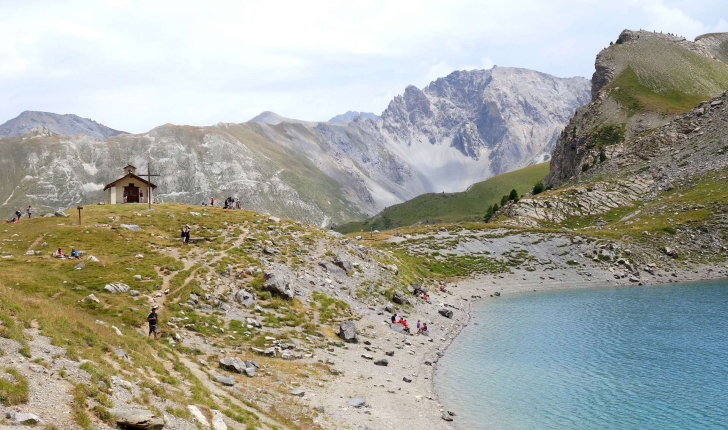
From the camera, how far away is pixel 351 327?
54.8m

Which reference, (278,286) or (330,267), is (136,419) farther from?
(330,267)

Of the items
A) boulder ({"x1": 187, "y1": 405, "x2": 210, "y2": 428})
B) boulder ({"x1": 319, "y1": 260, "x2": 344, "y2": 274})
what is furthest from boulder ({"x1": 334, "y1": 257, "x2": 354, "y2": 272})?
boulder ({"x1": 187, "y1": 405, "x2": 210, "y2": 428})

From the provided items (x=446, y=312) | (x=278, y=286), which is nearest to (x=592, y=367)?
(x=446, y=312)

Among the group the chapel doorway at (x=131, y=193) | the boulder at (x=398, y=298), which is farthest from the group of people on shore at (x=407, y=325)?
the chapel doorway at (x=131, y=193)

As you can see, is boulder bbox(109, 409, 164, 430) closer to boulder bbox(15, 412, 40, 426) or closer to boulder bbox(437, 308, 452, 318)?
boulder bbox(15, 412, 40, 426)

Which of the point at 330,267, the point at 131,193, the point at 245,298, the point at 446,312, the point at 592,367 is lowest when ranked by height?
the point at 446,312

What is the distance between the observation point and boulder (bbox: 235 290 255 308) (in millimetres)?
55031

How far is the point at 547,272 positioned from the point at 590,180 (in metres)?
76.7

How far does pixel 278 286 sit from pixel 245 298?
4430mm

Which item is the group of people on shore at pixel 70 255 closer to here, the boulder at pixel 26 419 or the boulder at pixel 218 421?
the boulder at pixel 218 421

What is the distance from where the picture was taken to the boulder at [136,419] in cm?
2006

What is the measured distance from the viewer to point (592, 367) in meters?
51.1

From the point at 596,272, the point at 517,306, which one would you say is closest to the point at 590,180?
the point at 596,272

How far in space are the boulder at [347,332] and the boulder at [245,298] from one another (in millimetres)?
10454
